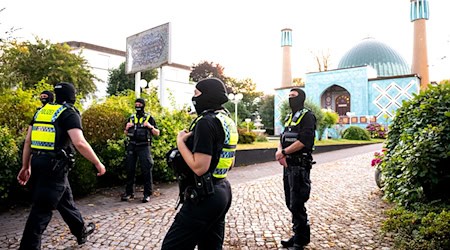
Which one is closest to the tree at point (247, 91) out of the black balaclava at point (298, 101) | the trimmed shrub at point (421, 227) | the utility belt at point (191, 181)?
the trimmed shrub at point (421, 227)

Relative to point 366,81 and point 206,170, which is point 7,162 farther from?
point 366,81

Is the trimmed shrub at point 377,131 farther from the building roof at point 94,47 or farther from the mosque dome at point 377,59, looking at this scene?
the building roof at point 94,47

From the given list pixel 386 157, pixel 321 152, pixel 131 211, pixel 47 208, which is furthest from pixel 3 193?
pixel 321 152

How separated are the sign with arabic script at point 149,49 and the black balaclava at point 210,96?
8.93 m

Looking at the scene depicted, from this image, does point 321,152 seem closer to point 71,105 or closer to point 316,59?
point 71,105

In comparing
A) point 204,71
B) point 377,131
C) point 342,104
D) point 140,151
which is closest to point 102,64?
point 204,71

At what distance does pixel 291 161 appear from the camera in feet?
13.2

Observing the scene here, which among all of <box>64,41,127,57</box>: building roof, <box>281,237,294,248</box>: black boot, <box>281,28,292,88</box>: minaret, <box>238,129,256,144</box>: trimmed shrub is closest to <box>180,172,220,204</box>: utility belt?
<box>281,237,294,248</box>: black boot

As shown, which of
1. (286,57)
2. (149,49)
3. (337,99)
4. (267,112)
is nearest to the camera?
(149,49)

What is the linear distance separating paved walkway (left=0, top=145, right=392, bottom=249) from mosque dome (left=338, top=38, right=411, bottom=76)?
43840 millimetres

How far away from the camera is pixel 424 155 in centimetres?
496

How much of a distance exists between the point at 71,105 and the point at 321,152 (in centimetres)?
1695

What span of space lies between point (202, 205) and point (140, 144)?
453 centimetres

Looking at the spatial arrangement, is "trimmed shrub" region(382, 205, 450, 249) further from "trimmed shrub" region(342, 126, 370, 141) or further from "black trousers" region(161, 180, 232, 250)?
"trimmed shrub" region(342, 126, 370, 141)
